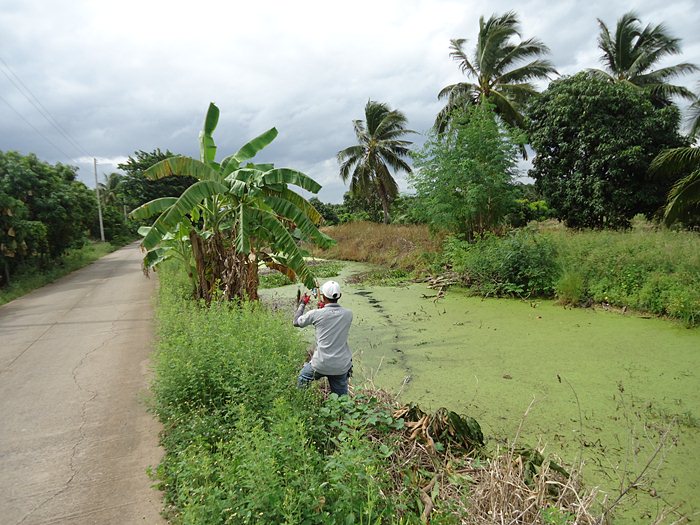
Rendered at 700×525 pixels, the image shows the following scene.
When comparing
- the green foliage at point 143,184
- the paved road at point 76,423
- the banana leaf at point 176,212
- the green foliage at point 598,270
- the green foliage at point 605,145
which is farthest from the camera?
the green foliage at point 143,184

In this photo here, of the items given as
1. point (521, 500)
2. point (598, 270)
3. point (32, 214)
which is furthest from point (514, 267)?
point (32, 214)

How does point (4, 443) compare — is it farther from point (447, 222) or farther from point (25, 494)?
point (447, 222)

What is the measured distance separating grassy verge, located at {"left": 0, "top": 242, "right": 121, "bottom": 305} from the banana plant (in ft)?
Result: 24.8

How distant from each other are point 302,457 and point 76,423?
3050mm

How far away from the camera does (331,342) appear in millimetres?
3727

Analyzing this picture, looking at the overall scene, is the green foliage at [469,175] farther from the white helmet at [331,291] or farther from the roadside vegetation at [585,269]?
the white helmet at [331,291]

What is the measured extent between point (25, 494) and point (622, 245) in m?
10.5

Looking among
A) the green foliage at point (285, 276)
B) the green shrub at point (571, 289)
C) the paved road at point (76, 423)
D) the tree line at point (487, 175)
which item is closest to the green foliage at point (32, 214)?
the tree line at point (487, 175)

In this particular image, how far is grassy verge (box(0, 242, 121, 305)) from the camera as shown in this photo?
1218cm

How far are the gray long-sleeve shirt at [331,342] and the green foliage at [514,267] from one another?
7014mm

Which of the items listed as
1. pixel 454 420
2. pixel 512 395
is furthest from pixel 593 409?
pixel 454 420

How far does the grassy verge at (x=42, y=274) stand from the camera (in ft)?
39.9

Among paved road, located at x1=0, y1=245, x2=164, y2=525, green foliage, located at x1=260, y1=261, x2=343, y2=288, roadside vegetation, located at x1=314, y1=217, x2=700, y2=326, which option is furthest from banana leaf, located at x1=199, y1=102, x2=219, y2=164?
roadside vegetation, located at x1=314, y1=217, x2=700, y2=326

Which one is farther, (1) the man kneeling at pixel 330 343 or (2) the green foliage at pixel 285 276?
(2) the green foliage at pixel 285 276
